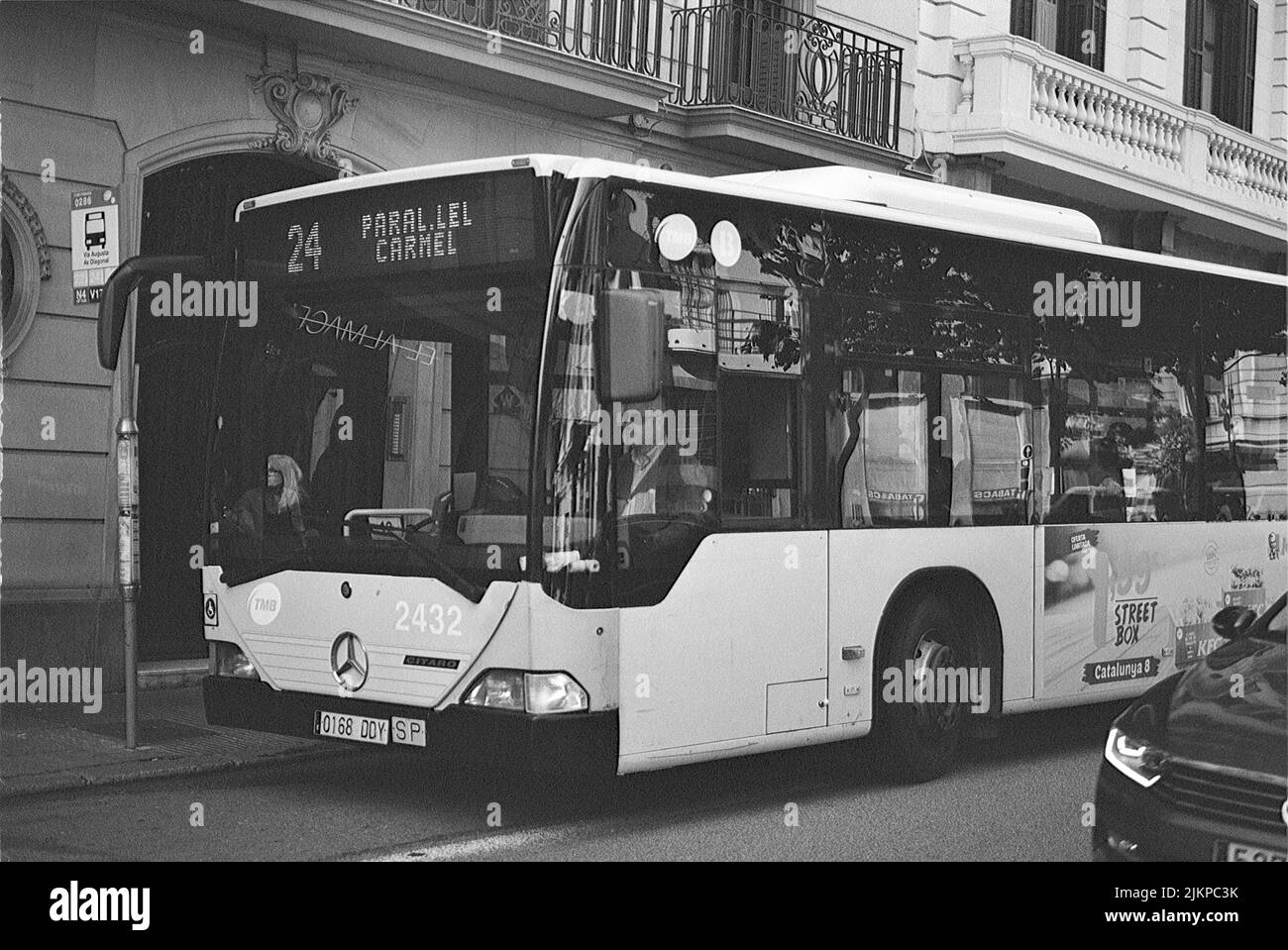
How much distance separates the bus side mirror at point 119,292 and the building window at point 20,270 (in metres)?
1.89

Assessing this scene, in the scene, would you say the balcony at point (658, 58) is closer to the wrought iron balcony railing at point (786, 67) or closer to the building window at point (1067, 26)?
the wrought iron balcony railing at point (786, 67)

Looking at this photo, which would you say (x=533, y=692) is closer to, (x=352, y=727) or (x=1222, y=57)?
(x=352, y=727)

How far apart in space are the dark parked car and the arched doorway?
8495mm

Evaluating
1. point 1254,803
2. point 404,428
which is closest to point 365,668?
point 404,428

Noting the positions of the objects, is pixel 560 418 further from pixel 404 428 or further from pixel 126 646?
pixel 126 646

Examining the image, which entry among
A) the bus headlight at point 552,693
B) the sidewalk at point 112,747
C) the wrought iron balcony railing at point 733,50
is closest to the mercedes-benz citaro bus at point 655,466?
the bus headlight at point 552,693

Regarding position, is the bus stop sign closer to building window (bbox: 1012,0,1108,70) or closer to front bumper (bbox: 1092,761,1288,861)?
front bumper (bbox: 1092,761,1288,861)

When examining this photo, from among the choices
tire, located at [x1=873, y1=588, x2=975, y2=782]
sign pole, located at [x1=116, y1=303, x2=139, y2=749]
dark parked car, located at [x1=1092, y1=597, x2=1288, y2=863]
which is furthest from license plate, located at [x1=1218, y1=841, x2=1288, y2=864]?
sign pole, located at [x1=116, y1=303, x2=139, y2=749]

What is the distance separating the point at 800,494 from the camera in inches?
333

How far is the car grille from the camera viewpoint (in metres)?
5.66

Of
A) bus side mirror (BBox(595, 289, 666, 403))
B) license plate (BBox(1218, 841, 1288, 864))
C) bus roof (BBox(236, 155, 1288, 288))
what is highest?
bus roof (BBox(236, 155, 1288, 288))

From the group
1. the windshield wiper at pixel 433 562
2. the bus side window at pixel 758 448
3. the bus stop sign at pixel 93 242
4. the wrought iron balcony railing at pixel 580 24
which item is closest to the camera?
Answer: the windshield wiper at pixel 433 562

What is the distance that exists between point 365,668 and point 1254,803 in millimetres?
3853

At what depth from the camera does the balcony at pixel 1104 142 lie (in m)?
19.8
